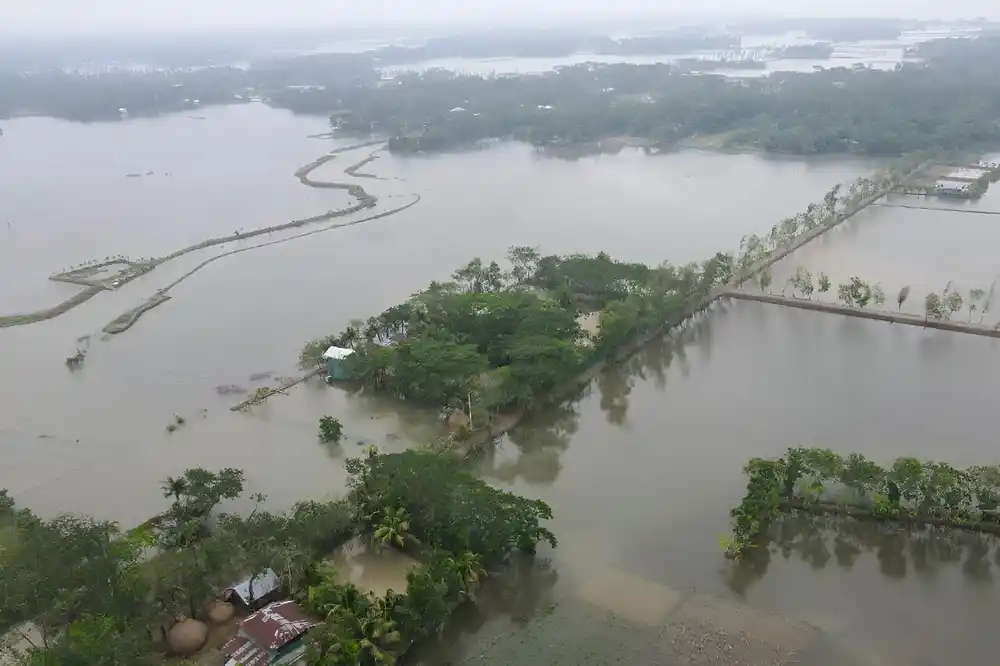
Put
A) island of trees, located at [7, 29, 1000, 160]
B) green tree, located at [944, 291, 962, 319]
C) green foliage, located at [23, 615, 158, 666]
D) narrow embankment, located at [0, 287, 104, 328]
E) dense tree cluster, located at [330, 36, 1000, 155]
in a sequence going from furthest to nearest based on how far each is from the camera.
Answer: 1. island of trees, located at [7, 29, 1000, 160]
2. dense tree cluster, located at [330, 36, 1000, 155]
3. narrow embankment, located at [0, 287, 104, 328]
4. green tree, located at [944, 291, 962, 319]
5. green foliage, located at [23, 615, 158, 666]

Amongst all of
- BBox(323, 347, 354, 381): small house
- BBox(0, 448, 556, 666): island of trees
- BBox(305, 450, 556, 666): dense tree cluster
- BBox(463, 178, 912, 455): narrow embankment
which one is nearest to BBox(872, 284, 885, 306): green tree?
BBox(463, 178, 912, 455): narrow embankment

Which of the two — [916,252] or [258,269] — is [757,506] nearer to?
[916,252]

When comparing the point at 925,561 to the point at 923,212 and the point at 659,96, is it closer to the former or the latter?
the point at 923,212

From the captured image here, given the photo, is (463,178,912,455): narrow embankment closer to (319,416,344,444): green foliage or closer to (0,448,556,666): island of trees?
(319,416,344,444): green foliage

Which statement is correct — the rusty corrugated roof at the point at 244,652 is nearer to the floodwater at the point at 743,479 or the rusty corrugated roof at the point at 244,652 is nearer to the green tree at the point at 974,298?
the floodwater at the point at 743,479

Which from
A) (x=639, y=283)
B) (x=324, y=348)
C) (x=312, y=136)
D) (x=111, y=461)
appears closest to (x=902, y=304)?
(x=639, y=283)

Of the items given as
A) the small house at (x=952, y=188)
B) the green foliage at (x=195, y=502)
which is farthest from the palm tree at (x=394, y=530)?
the small house at (x=952, y=188)
